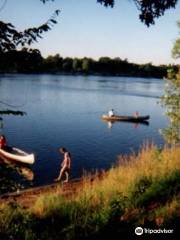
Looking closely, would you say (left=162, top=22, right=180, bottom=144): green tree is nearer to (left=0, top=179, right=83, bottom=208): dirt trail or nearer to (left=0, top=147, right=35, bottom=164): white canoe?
(left=0, top=179, right=83, bottom=208): dirt trail

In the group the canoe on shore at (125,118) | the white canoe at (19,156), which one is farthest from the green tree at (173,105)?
the canoe on shore at (125,118)

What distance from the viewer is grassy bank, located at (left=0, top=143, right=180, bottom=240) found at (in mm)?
8688

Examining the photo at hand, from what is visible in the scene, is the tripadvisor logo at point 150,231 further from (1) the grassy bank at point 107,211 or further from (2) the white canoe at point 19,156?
(2) the white canoe at point 19,156

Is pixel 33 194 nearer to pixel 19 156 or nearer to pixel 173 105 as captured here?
pixel 173 105

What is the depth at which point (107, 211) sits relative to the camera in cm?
930

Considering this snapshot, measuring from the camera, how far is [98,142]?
38.8m

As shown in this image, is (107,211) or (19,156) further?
(19,156)

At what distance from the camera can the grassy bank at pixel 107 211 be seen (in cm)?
869

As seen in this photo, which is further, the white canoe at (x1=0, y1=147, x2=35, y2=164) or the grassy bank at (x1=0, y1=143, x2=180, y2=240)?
the white canoe at (x1=0, y1=147, x2=35, y2=164)

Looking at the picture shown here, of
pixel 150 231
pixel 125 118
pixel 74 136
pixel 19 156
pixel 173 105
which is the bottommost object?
pixel 74 136

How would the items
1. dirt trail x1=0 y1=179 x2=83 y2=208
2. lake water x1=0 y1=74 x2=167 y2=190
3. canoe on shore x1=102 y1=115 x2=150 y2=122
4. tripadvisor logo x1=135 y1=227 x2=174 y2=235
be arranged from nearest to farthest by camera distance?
tripadvisor logo x1=135 y1=227 x2=174 y2=235
dirt trail x1=0 y1=179 x2=83 y2=208
lake water x1=0 y1=74 x2=167 y2=190
canoe on shore x1=102 y1=115 x2=150 y2=122

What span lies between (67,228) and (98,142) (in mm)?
30074

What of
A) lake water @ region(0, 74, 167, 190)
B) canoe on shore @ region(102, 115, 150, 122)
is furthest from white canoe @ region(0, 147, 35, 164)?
canoe on shore @ region(102, 115, 150, 122)

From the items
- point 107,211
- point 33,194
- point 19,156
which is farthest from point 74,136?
point 107,211
